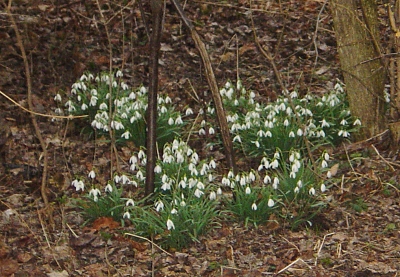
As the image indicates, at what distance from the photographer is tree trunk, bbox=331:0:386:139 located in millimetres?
5895

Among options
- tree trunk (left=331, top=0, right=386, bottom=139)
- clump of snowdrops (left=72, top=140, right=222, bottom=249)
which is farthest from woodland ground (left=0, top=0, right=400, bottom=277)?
tree trunk (left=331, top=0, right=386, bottom=139)

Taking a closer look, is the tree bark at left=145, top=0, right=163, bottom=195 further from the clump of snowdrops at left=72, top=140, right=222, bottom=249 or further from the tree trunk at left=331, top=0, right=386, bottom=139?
the tree trunk at left=331, top=0, right=386, bottom=139

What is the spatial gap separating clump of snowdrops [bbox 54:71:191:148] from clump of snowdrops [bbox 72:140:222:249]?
2.20 feet

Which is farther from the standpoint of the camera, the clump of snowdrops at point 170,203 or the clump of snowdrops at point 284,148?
the clump of snowdrops at point 284,148

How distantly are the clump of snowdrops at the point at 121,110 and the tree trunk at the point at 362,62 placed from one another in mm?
1543

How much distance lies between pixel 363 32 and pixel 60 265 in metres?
3.24

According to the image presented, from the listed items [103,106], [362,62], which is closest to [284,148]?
[362,62]

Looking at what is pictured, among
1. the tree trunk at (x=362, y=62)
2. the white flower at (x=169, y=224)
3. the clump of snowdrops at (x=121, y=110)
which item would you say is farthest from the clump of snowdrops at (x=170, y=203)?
the tree trunk at (x=362, y=62)

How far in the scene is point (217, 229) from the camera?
16.3 ft

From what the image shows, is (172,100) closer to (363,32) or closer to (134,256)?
(363,32)

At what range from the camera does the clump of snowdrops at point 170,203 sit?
470 centimetres

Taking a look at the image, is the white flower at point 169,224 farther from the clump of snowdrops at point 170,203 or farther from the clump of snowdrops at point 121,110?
the clump of snowdrops at point 121,110

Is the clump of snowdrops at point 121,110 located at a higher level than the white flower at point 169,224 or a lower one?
higher

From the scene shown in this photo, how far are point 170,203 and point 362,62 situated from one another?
205cm
